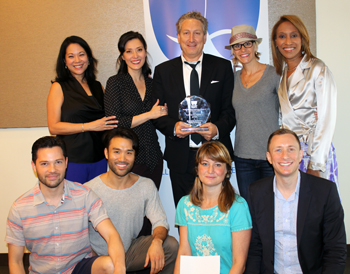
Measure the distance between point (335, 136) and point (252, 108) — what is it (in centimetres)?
138

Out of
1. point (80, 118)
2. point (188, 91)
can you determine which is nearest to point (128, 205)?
point (80, 118)

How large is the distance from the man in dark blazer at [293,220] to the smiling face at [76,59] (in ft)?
6.26

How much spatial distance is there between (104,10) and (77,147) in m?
1.59

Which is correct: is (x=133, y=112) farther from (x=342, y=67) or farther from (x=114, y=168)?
(x=342, y=67)

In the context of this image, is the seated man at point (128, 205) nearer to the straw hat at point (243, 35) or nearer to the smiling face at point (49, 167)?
the smiling face at point (49, 167)

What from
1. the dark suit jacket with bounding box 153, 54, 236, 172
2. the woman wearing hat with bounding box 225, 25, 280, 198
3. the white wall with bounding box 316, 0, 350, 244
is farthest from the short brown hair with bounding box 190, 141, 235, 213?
the white wall with bounding box 316, 0, 350, 244

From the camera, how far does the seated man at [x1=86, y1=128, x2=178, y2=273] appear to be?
2441 millimetres

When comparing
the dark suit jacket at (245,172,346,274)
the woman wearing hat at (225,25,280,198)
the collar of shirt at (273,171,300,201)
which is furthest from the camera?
the woman wearing hat at (225,25,280,198)

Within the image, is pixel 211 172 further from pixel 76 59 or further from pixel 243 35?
pixel 76 59

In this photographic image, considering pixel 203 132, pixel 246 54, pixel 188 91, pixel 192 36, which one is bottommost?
pixel 203 132

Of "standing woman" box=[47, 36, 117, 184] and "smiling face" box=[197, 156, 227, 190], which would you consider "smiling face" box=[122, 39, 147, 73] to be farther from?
"smiling face" box=[197, 156, 227, 190]

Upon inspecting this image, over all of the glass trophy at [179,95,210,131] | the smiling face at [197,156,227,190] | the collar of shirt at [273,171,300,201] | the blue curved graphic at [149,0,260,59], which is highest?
the blue curved graphic at [149,0,260,59]

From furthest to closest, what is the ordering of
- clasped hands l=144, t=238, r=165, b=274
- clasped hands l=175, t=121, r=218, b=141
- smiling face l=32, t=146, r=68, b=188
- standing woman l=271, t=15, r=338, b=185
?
clasped hands l=175, t=121, r=218, b=141, standing woman l=271, t=15, r=338, b=185, clasped hands l=144, t=238, r=165, b=274, smiling face l=32, t=146, r=68, b=188

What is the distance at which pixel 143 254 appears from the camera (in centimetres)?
Answer: 242
